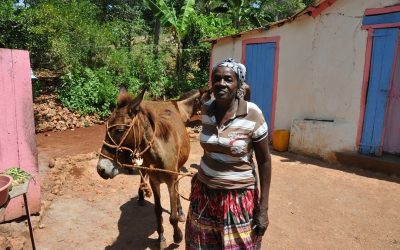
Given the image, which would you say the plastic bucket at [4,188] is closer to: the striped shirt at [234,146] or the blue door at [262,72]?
the striped shirt at [234,146]

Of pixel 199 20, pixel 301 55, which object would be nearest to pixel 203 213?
pixel 301 55

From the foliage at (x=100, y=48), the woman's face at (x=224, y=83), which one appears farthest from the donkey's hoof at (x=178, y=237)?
the foliage at (x=100, y=48)

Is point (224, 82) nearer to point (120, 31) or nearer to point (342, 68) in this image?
point (342, 68)

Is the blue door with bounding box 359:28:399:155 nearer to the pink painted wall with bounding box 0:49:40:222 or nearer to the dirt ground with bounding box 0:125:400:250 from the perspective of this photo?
the dirt ground with bounding box 0:125:400:250

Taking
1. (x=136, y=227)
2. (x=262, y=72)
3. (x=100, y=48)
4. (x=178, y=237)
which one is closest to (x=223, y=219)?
(x=178, y=237)

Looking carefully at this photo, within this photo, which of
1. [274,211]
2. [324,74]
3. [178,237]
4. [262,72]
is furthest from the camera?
[262,72]

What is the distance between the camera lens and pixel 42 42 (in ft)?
37.0

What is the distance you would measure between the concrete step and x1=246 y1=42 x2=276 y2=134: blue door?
2.37 m

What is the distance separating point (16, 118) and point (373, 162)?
620cm

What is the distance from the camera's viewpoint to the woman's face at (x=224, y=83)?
7.37ft

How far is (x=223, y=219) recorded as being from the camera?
231 cm

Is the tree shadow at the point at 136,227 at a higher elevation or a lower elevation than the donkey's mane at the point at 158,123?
lower

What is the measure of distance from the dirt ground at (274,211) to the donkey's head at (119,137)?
1474 millimetres

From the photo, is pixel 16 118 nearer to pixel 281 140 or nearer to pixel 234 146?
pixel 234 146
